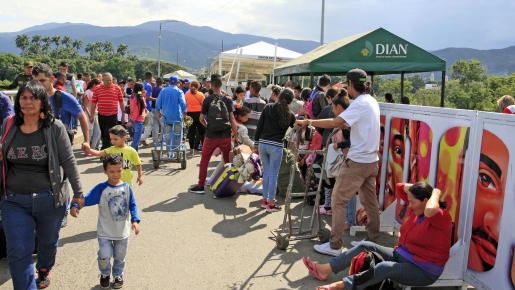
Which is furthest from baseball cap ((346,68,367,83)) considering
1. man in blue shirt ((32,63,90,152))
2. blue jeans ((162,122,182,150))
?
blue jeans ((162,122,182,150))

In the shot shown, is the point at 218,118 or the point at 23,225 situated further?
the point at 218,118

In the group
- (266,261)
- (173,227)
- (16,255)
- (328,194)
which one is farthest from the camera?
(328,194)

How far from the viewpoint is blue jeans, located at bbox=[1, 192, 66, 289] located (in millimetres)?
3707

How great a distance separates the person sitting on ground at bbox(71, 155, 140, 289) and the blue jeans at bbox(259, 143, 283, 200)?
2.98 metres

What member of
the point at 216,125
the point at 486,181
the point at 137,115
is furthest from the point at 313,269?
the point at 137,115

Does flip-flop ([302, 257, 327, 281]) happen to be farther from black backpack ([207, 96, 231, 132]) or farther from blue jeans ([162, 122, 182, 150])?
blue jeans ([162, 122, 182, 150])

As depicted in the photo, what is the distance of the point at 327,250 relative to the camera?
5531 mm

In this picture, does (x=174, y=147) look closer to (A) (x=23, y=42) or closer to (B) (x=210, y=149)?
(B) (x=210, y=149)

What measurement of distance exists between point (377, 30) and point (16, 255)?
1070 cm

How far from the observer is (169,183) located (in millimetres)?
9172

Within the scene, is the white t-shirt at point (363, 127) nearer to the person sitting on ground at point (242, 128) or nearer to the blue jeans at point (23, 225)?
the blue jeans at point (23, 225)

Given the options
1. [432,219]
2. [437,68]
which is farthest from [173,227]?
[437,68]

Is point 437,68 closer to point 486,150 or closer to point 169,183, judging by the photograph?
point 169,183

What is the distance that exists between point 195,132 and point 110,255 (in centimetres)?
908
